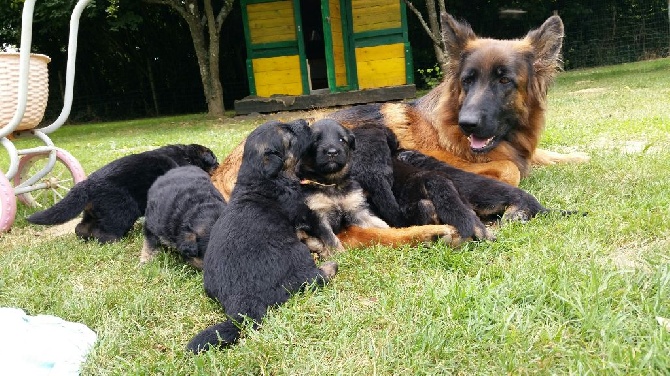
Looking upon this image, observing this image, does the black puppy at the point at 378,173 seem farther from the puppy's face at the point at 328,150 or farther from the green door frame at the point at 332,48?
the green door frame at the point at 332,48

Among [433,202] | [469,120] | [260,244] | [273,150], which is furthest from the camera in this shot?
[469,120]

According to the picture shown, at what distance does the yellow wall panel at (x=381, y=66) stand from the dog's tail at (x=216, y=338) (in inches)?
562

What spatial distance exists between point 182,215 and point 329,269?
1369 mm

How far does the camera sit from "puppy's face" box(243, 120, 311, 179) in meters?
3.56

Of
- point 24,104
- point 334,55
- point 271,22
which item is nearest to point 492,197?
point 24,104

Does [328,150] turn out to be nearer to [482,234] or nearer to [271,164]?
[271,164]

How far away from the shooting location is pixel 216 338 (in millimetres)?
2445

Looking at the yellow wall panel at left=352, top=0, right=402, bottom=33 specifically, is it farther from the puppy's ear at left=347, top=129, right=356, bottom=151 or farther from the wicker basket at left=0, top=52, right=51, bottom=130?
the puppy's ear at left=347, top=129, right=356, bottom=151

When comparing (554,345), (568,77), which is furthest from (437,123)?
(568,77)

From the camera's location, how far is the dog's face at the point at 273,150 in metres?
3.55

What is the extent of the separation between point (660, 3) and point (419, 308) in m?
25.7

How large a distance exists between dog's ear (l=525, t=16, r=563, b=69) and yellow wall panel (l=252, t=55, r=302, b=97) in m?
12.2

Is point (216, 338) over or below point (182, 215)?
below

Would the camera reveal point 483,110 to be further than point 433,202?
Yes
